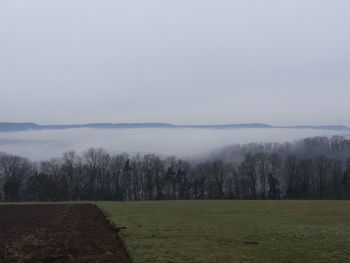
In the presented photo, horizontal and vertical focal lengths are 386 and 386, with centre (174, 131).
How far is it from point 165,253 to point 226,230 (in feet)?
33.0

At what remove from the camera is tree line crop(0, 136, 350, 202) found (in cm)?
11512

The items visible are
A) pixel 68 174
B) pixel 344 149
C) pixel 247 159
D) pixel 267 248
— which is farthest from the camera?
pixel 344 149

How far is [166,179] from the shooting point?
124312 mm

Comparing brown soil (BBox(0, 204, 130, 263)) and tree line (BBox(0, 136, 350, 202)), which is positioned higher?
brown soil (BBox(0, 204, 130, 263))

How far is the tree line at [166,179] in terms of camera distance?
115125 mm

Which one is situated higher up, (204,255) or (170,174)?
(204,255)

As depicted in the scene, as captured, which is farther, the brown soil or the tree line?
the tree line

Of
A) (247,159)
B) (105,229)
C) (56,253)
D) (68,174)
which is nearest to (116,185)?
(68,174)

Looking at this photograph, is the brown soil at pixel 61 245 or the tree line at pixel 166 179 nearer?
the brown soil at pixel 61 245

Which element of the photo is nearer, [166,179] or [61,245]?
[61,245]

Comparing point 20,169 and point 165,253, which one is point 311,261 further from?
point 20,169

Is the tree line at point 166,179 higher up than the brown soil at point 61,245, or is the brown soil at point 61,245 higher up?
the brown soil at point 61,245

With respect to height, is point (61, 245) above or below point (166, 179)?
above

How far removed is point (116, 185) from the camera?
129 meters
